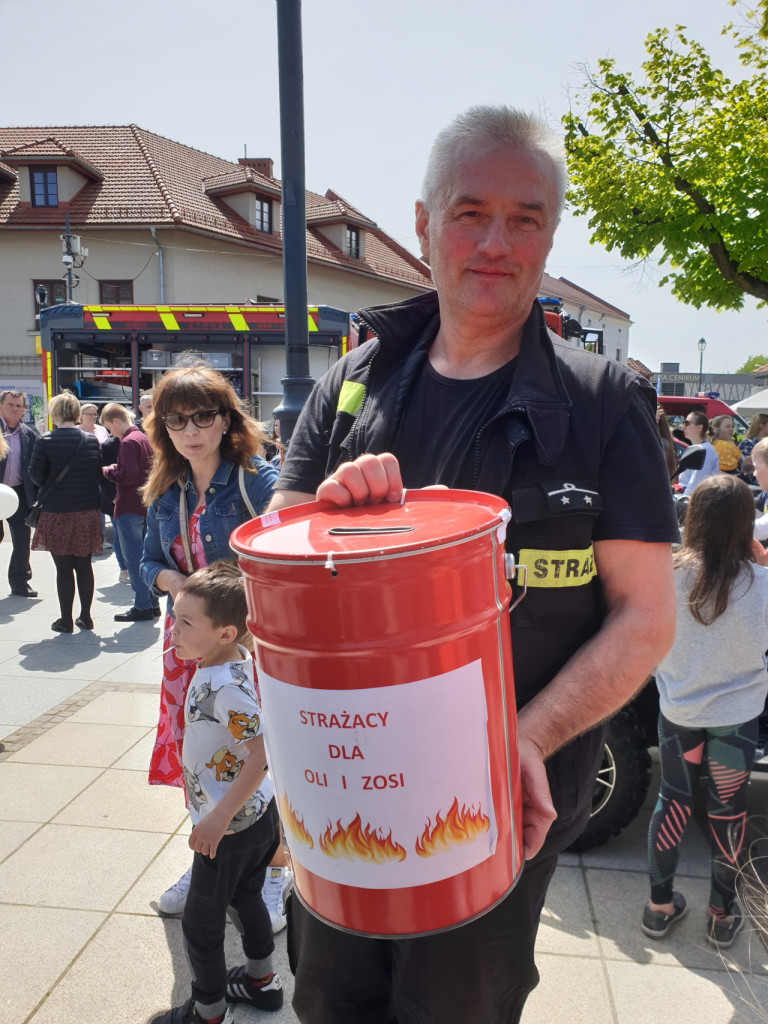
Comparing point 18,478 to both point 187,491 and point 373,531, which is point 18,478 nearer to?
point 187,491

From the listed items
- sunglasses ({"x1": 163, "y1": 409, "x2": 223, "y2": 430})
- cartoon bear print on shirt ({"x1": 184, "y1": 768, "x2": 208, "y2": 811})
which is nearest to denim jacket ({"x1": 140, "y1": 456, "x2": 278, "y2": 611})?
sunglasses ({"x1": 163, "y1": 409, "x2": 223, "y2": 430})

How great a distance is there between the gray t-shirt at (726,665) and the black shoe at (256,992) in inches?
66.1

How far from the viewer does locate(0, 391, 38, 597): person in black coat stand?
312 inches

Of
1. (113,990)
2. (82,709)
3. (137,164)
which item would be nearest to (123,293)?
(137,164)

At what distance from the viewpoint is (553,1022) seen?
237cm

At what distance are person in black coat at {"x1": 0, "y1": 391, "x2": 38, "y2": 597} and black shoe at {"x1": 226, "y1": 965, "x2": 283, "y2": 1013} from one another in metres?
6.24

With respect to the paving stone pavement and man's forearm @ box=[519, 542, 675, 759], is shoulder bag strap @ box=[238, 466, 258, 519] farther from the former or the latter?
man's forearm @ box=[519, 542, 675, 759]

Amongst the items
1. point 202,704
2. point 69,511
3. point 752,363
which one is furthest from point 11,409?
point 752,363

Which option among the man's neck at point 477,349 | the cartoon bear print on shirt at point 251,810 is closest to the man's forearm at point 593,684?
the man's neck at point 477,349

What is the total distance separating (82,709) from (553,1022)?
350 cm

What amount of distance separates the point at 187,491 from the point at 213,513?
177 millimetres

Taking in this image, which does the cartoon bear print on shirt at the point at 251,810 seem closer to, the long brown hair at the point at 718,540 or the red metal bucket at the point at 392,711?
the red metal bucket at the point at 392,711

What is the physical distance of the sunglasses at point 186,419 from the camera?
9.39 ft

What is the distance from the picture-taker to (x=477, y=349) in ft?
5.13
